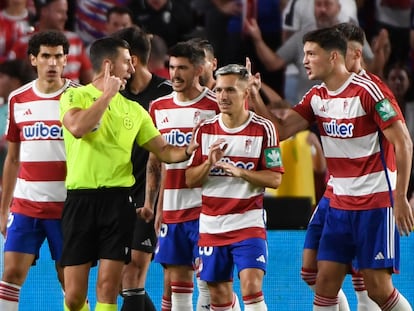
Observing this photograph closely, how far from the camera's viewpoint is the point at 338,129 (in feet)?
23.8

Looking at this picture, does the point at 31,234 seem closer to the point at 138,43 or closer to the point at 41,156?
the point at 41,156

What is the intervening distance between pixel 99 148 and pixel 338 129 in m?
1.34

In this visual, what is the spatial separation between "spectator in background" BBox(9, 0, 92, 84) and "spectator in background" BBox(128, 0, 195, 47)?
0.64 meters

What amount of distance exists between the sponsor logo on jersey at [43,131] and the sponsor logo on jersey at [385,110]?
6.01 ft

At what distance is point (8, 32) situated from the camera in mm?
11305

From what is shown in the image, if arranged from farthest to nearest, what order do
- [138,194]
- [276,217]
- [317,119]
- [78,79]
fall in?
[78,79] → [276,217] → [138,194] → [317,119]

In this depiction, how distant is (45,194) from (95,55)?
99 cm

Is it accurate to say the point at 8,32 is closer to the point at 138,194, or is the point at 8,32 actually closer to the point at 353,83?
the point at 138,194

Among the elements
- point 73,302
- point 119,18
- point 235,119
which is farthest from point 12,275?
point 119,18

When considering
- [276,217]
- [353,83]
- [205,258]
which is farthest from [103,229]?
[276,217]

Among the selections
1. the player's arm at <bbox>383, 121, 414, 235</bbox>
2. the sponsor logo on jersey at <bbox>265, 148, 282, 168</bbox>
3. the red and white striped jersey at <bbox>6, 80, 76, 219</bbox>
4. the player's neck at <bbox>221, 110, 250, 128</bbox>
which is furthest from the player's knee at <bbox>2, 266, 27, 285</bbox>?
the player's arm at <bbox>383, 121, 414, 235</bbox>

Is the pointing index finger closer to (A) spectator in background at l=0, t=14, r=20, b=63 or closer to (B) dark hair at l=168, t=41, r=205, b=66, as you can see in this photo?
(B) dark hair at l=168, t=41, r=205, b=66

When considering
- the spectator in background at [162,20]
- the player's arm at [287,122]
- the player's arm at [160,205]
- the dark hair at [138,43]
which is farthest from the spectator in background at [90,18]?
the player's arm at [287,122]

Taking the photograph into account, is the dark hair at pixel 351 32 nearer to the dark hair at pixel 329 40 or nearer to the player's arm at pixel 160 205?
the dark hair at pixel 329 40
